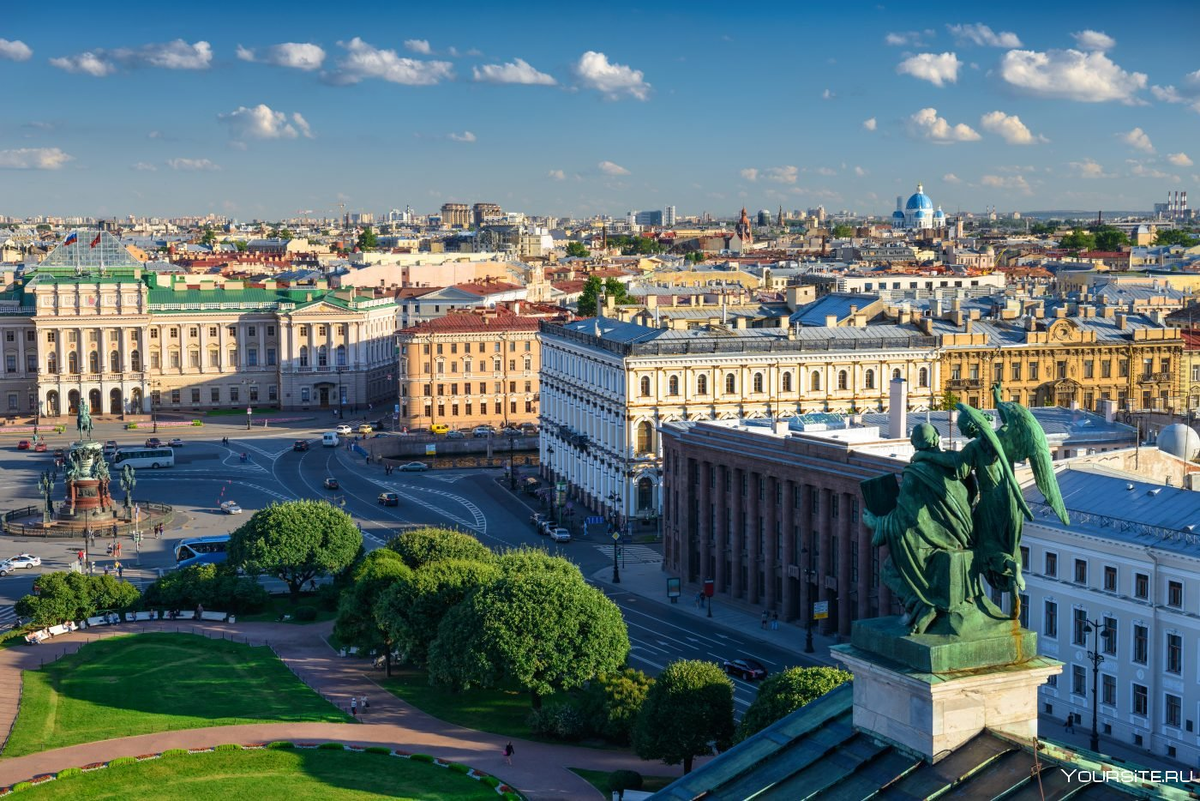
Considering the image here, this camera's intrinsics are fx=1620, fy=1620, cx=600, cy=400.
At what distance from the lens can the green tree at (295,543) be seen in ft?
270

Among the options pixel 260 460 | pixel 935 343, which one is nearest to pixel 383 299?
pixel 260 460

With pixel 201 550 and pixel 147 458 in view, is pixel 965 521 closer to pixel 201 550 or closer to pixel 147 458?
pixel 201 550

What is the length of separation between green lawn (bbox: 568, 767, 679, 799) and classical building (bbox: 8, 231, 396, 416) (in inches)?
4690

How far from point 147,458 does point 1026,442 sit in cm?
11778

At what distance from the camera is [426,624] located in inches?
2643

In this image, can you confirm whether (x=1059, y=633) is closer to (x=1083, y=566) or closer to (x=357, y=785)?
(x=1083, y=566)

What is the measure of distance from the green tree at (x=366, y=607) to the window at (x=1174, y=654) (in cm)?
3086

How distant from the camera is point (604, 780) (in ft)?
178

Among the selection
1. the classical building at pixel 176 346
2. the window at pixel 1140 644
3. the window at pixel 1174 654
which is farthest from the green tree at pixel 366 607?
the classical building at pixel 176 346

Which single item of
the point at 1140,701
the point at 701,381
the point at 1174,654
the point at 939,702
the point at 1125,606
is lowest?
the point at 1140,701

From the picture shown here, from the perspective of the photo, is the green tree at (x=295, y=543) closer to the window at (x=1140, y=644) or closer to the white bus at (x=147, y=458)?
the window at (x=1140, y=644)

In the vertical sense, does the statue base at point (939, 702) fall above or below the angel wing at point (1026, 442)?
below

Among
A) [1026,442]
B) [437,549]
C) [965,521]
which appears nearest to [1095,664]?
[437,549]

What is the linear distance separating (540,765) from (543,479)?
215 ft
